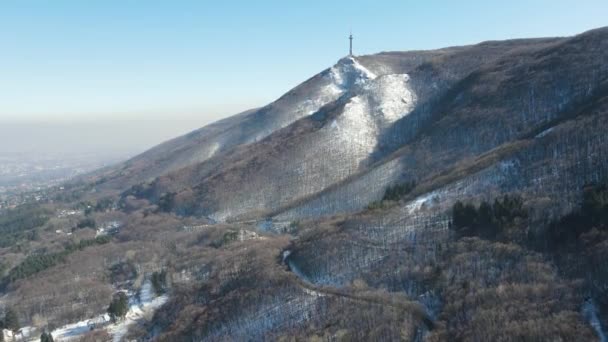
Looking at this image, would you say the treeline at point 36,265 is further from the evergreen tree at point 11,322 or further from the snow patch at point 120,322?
the snow patch at point 120,322

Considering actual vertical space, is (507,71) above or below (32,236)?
above

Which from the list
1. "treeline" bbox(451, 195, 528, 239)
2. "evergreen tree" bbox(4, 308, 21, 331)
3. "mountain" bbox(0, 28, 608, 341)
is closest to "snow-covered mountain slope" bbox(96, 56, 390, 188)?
"mountain" bbox(0, 28, 608, 341)

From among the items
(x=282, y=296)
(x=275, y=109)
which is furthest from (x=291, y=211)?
(x=275, y=109)

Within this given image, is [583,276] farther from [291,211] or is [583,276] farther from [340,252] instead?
[291,211]

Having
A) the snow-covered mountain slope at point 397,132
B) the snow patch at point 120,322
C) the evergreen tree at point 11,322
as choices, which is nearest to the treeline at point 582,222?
the snow-covered mountain slope at point 397,132

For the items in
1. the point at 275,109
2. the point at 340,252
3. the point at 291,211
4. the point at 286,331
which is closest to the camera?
the point at 286,331
